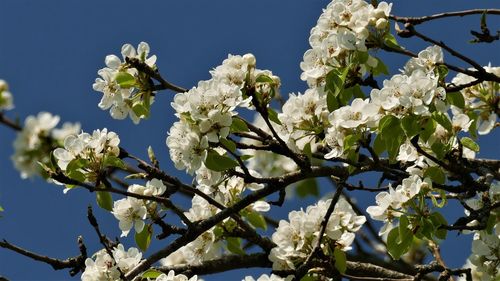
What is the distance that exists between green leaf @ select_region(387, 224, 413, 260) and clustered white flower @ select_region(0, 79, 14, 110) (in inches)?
110

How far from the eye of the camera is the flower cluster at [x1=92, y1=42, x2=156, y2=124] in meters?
3.79

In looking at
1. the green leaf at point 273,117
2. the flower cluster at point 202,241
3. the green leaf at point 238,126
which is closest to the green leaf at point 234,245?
the flower cluster at point 202,241

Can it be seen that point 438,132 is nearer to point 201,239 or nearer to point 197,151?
point 197,151

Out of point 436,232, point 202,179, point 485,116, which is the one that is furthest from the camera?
point 485,116

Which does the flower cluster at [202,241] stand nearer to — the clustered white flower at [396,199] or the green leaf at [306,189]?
the clustered white flower at [396,199]

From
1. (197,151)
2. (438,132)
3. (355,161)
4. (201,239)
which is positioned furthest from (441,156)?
(201,239)

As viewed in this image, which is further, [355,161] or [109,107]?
[109,107]

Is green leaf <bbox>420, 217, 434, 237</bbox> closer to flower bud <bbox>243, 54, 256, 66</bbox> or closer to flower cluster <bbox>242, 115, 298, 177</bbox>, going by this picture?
flower bud <bbox>243, 54, 256, 66</bbox>

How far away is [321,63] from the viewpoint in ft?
12.4

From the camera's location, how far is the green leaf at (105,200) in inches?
142

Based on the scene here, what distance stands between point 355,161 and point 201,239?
104cm

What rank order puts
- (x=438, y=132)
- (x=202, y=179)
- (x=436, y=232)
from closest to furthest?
(x=436, y=232) < (x=438, y=132) < (x=202, y=179)

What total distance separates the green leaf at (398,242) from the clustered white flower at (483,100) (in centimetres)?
91

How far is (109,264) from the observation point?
3604 millimetres
